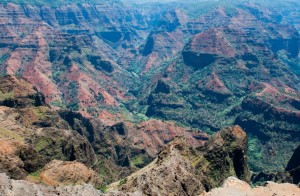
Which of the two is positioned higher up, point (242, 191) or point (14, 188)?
point (14, 188)

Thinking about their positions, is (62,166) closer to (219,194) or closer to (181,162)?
(181,162)

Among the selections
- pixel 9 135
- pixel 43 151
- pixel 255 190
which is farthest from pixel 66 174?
pixel 255 190

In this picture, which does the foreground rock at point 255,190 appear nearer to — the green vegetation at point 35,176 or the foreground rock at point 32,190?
the foreground rock at point 32,190

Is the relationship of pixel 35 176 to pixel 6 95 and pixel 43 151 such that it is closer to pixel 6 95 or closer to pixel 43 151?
pixel 43 151

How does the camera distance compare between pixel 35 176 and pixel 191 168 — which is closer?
pixel 191 168

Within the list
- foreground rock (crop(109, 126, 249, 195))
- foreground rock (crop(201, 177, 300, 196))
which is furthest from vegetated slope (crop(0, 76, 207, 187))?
foreground rock (crop(201, 177, 300, 196))

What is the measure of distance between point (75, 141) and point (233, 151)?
63.5 meters

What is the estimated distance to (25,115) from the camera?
18500 cm

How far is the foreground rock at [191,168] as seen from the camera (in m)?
104

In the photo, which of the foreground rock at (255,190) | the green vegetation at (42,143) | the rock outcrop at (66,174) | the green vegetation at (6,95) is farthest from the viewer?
the green vegetation at (6,95)

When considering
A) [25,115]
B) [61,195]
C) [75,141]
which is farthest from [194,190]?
[25,115]

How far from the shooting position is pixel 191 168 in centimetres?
12100

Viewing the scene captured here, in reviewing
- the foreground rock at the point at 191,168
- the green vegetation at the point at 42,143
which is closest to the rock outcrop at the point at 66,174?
the foreground rock at the point at 191,168

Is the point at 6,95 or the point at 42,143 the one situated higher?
the point at 42,143
